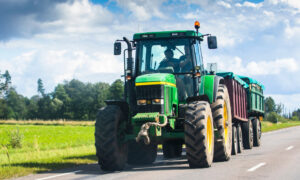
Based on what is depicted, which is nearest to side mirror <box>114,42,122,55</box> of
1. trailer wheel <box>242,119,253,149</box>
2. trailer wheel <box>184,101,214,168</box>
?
trailer wheel <box>184,101,214,168</box>

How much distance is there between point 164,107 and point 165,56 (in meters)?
1.68

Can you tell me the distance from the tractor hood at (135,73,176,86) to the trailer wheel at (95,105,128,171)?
1.00m

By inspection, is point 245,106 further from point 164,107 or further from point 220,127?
point 164,107

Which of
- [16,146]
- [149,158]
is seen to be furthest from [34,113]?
[149,158]

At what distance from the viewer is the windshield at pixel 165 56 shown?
11.9 m

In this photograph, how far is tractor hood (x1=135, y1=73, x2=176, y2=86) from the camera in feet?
35.6

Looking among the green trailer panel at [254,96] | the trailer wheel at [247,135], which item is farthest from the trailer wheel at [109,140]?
the green trailer panel at [254,96]

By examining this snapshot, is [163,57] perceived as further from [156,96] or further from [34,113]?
[34,113]

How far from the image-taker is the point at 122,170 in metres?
11.3

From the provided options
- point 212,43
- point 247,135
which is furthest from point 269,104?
point 212,43

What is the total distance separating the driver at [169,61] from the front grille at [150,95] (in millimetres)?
1202

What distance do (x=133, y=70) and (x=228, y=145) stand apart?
145 inches

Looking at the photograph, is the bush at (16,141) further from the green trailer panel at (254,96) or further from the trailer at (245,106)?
the green trailer panel at (254,96)

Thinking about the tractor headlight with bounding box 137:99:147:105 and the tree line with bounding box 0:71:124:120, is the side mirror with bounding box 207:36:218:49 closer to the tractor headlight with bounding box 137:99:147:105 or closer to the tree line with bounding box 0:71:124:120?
the tractor headlight with bounding box 137:99:147:105
